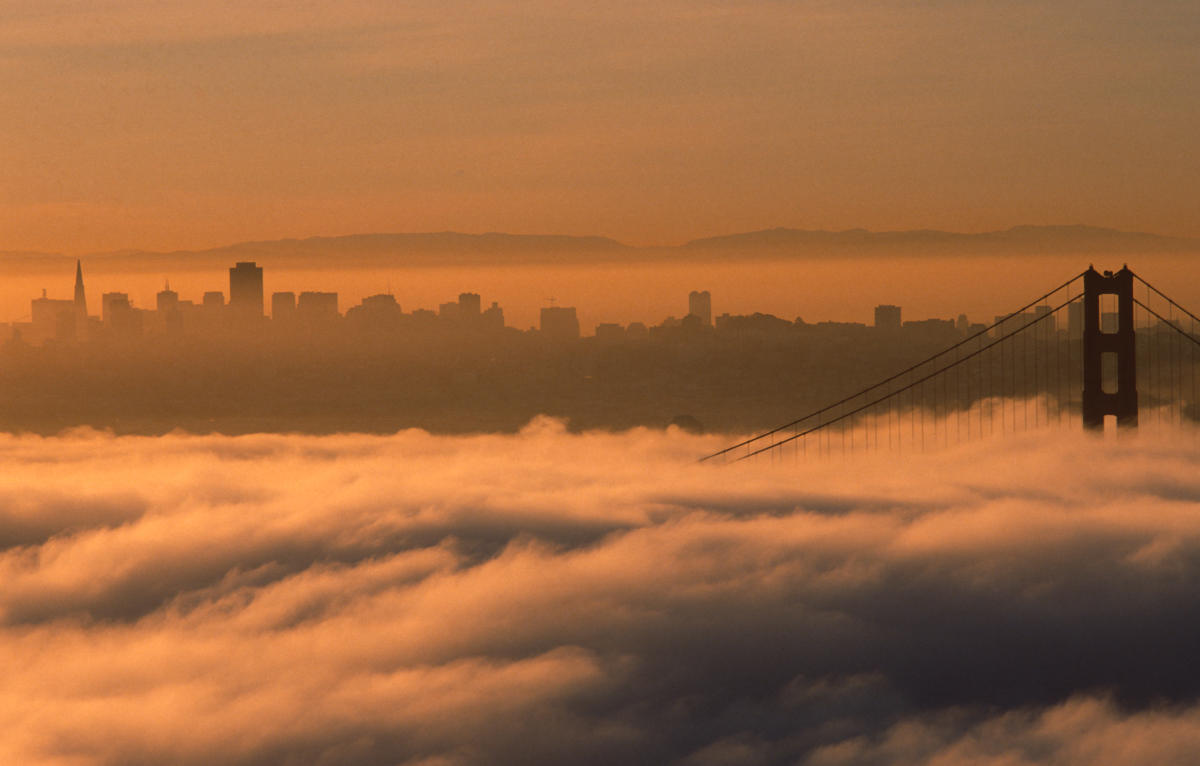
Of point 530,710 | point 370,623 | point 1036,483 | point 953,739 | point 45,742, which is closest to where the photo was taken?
point 953,739

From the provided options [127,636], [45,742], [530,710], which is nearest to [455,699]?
[530,710]

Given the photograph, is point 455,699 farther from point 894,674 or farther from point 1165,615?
point 1165,615

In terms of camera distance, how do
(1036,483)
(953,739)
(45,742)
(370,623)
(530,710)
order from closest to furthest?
1. (953,739)
2. (530,710)
3. (45,742)
4. (370,623)
5. (1036,483)

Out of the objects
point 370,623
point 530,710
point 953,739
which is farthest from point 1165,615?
point 370,623

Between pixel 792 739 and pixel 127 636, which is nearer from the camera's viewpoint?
pixel 792 739

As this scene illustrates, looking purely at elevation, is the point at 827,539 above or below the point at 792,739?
above

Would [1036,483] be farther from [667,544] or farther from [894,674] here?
[894,674]
